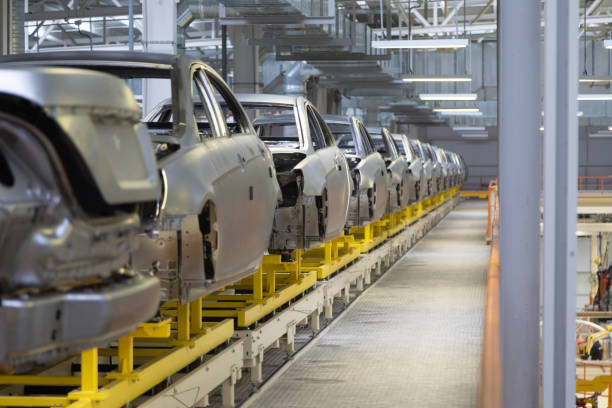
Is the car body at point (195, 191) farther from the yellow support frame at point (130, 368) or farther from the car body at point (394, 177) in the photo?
the car body at point (394, 177)

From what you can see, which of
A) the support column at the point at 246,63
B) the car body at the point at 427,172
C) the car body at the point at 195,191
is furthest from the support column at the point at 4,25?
the car body at the point at 195,191

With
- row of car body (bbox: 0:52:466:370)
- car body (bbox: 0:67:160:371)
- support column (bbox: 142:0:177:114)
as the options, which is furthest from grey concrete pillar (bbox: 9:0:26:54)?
car body (bbox: 0:67:160:371)

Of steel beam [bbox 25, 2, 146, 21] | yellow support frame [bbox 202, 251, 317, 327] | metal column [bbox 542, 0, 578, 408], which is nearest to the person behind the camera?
metal column [bbox 542, 0, 578, 408]

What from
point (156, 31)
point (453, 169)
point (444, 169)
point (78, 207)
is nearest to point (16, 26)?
point (156, 31)

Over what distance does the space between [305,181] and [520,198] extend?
163cm

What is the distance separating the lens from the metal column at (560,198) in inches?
173

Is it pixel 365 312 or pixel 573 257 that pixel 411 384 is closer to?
pixel 573 257

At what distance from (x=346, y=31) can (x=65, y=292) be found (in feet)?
49.4

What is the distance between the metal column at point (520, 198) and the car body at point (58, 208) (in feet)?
11.4

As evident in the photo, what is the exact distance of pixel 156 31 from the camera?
10047mm

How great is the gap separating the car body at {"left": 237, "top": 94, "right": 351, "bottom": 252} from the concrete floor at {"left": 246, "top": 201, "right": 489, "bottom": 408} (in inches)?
37.9

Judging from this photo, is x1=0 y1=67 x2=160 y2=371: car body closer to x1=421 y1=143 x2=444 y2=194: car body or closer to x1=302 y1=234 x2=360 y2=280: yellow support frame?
x1=302 y1=234 x2=360 y2=280: yellow support frame

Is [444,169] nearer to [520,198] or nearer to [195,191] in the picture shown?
[520,198]

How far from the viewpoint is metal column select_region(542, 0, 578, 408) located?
4391mm
